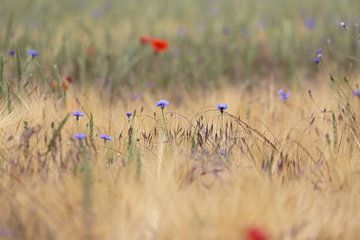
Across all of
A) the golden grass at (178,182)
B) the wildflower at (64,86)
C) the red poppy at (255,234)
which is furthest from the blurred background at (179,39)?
the red poppy at (255,234)

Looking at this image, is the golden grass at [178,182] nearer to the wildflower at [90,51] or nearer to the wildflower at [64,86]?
the wildflower at [64,86]

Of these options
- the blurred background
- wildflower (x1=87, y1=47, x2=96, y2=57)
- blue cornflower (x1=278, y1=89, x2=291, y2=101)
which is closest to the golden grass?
blue cornflower (x1=278, y1=89, x2=291, y2=101)

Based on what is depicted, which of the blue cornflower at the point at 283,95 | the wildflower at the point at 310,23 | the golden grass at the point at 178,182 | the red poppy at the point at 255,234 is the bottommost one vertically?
the red poppy at the point at 255,234

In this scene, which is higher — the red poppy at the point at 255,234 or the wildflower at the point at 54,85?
the wildflower at the point at 54,85

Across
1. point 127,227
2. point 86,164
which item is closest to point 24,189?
point 86,164

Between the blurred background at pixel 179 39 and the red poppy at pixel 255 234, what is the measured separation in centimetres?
184

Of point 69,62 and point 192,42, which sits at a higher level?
point 192,42

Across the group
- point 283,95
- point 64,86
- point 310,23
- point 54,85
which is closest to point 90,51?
point 54,85

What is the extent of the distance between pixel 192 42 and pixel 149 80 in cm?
85

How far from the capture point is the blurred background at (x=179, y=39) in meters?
4.07

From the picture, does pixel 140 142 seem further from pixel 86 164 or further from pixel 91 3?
pixel 91 3

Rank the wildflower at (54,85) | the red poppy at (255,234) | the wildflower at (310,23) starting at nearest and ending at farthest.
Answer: the red poppy at (255,234) → the wildflower at (54,85) → the wildflower at (310,23)

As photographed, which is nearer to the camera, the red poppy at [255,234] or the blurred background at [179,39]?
the red poppy at [255,234]

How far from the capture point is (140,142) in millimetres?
2322
